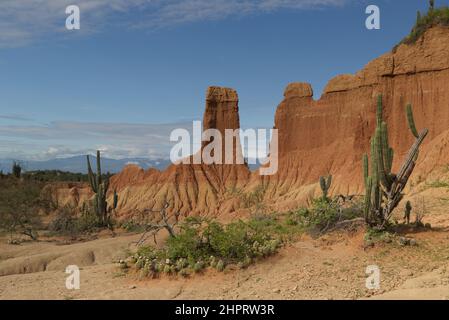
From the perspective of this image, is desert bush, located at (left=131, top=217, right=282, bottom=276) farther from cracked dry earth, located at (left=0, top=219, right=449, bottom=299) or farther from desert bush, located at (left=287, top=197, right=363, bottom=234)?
desert bush, located at (left=287, top=197, right=363, bottom=234)

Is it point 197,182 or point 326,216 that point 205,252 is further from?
point 197,182

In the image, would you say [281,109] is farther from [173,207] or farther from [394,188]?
[394,188]

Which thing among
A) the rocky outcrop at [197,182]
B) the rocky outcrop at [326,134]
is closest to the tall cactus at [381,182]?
the rocky outcrop at [326,134]

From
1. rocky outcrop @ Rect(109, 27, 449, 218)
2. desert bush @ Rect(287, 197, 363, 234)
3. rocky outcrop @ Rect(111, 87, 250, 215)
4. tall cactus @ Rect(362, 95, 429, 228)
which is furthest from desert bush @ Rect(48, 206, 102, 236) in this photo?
tall cactus @ Rect(362, 95, 429, 228)

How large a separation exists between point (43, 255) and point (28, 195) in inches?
754

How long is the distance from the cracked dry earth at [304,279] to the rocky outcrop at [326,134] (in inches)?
872

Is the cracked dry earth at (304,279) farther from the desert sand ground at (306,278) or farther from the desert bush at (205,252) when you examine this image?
the desert bush at (205,252)

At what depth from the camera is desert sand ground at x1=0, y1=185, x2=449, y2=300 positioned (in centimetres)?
952

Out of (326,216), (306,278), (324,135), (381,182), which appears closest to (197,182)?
(324,135)

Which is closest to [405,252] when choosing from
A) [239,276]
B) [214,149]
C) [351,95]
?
[239,276]

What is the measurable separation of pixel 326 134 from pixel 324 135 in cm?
28

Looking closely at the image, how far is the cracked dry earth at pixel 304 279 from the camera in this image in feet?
31.2
